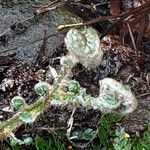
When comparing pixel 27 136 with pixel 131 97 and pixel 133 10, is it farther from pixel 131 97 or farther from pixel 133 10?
pixel 133 10

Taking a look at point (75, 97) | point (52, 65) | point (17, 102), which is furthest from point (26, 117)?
point (52, 65)

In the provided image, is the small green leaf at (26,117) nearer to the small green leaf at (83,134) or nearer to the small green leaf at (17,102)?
the small green leaf at (17,102)

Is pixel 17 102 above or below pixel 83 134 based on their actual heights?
above

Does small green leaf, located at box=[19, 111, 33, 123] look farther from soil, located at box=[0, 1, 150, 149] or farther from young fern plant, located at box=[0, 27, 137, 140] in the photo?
soil, located at box=[0, 1, 150, 149]

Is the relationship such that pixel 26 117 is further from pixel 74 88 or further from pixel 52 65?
pixel 52 65

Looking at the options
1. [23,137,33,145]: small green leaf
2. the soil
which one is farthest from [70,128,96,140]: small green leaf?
[23,137,33,145]: small green leaf

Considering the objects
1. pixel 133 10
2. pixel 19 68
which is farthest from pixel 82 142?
pixel 133 10

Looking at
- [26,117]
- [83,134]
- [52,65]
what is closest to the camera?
[26,117]
